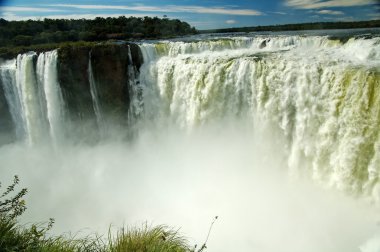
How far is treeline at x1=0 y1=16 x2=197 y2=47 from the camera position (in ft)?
77.6

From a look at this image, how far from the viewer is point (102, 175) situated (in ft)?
38.4

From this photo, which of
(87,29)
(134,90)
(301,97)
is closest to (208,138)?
(301,97)

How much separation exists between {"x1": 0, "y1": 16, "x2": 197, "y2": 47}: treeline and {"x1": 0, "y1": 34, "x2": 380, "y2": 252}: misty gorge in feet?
30.7

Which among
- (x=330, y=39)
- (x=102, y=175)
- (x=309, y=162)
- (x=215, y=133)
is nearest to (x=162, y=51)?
(x=215, y=133)

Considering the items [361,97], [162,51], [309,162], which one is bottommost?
[309,162]

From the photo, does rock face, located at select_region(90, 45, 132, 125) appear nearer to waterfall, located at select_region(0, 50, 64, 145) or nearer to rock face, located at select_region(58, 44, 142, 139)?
rock face, located at select_region(58, 44, 142, 139)

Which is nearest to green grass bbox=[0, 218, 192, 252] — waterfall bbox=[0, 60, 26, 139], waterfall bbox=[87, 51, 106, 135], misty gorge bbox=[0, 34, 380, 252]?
misty gorge bbox=[0, 34, 380, 252]

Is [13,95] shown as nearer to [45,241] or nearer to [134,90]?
[134,90]

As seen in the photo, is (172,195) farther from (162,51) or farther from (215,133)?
(162,51)

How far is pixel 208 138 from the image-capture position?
1097 centimetres

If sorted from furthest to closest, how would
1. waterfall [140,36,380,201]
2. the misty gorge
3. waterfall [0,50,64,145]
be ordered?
waterfall [0,50,64,145], the misty gorge, waterfall [140,36,380,201]

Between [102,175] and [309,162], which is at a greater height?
[309,162]

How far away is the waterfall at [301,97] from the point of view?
7215 millimetres

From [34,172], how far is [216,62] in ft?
24.9
